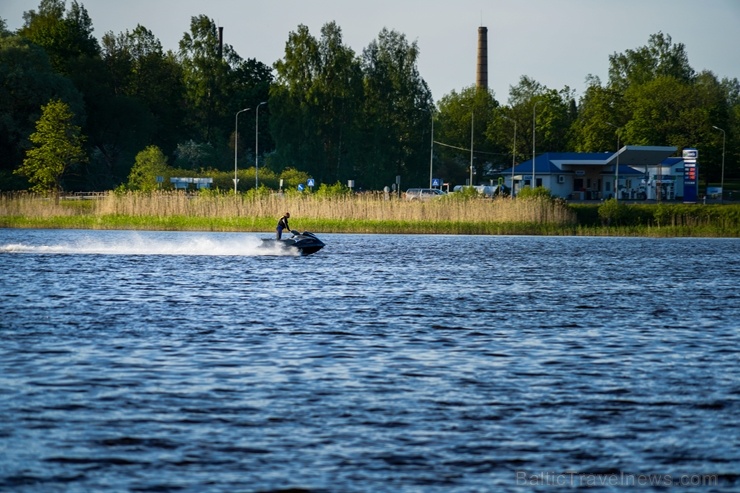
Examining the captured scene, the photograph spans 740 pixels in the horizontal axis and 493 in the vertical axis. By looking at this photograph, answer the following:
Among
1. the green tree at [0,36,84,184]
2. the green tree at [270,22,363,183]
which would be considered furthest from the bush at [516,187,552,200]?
the green tree at [0,36,84,184]

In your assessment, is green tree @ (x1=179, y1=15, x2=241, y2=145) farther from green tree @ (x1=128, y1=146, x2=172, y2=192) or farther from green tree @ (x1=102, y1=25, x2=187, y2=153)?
green tree @ (x1=128, y1=146, x2=172, y2=192)

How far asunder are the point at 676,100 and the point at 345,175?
148 ft

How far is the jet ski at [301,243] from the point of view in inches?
1956

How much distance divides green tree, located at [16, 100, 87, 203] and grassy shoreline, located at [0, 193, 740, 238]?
17278 millimetres

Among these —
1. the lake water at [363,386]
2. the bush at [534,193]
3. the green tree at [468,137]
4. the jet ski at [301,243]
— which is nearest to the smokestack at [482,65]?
the green tree at [468,137]

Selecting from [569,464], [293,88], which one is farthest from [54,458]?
[293,88]

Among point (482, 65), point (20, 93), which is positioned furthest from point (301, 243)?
point (482, 65)

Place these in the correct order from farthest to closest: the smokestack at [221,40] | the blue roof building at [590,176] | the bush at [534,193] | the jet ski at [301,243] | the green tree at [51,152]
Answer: the smokestack at [221,40] → the blue roof building at [590,176] → the green tree at [51,152] → the bush at [534,193] → the jet ski at [301,243]

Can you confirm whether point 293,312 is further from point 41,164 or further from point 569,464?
point 41,164

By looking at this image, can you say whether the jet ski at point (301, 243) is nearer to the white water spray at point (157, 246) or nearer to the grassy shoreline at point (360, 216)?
the white water spray at point (157, 246)

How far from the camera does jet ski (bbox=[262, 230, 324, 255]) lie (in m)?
49.7

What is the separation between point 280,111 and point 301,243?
75.4m

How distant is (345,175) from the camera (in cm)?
12662

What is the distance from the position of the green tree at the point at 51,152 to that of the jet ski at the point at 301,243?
49.0 metres
